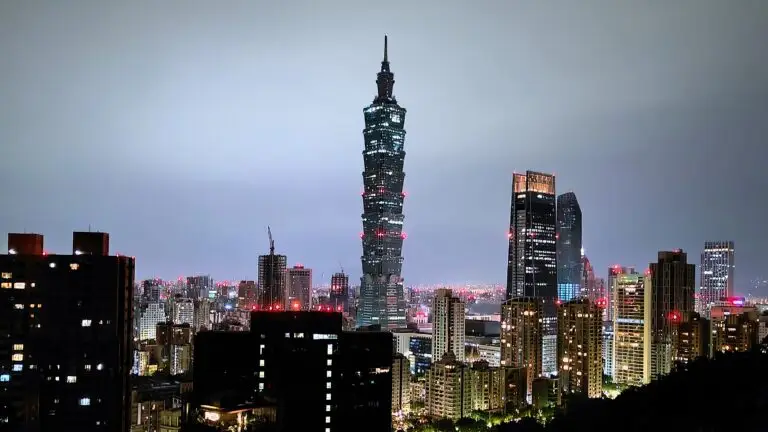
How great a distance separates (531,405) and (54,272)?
48.9 feet

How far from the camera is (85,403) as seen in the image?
35.9ft

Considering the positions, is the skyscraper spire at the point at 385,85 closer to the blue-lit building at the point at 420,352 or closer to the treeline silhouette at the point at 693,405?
the blue-lit building at the point at 420,352

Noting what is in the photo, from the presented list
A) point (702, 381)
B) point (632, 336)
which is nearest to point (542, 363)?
point (632, 336)

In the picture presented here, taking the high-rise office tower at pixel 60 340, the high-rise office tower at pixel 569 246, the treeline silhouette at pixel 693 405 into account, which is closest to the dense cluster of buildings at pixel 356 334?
the high-rise office tower at pixel 60 340

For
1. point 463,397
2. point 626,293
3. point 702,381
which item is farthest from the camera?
point 626,293

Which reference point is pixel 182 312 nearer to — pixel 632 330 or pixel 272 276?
pixel 272 276

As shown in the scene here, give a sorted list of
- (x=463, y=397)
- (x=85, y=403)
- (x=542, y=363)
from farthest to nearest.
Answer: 1. (x=542, y=363)
2. (x=463, y=397)
3. (x=85, y=403)

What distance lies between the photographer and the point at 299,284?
44125 millimetres

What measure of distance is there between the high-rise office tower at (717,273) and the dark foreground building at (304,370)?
102 feet

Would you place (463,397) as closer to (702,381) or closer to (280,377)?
(280,377)

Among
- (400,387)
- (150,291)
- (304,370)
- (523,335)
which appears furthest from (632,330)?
(150,291)

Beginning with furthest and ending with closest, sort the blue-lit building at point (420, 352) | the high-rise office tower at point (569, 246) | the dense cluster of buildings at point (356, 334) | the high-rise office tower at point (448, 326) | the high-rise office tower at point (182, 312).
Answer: the high-rise office tower at point (569, 246), the high-rise office tower at point (182, 312), the blue-lit building at point (420, 352), the high-rise office tower at point (448, 326), the dense cluster of buildings at point (356, 334)

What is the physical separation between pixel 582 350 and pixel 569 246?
24.1m

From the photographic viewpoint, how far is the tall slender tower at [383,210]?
140 feet
